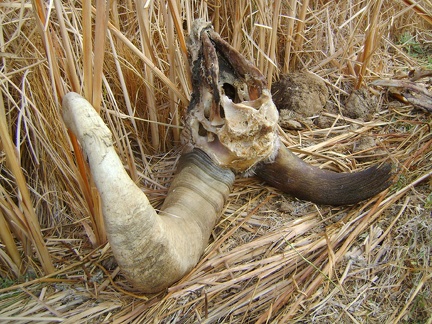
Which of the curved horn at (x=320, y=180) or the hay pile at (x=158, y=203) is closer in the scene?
the hay pile at (x=158, y=203)

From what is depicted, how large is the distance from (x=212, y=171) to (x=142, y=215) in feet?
1.63

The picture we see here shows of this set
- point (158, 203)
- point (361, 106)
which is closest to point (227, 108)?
point (158, 203)

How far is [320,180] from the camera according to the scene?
160 centimetres

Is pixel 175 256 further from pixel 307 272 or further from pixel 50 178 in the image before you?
pixel 50 178

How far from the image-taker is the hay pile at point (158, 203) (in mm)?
1226

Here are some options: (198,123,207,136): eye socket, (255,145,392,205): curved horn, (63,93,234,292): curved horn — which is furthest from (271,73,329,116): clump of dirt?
(63,93,234,292): curved horn

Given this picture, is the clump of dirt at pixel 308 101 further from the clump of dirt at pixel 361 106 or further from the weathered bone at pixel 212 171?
the weathered bone at pixel 212 171

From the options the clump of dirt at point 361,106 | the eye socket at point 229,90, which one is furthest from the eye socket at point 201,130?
the clump of dirt at point 361,106

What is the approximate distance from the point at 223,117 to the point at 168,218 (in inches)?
16.7

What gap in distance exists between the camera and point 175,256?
120 centimetres

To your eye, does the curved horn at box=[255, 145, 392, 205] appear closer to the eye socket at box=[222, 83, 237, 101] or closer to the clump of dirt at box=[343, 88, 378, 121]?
the eye socket at box=[222, 83, 237, 101]

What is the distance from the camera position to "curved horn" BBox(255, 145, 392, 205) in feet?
4.95

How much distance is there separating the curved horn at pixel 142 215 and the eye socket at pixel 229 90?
35 cm

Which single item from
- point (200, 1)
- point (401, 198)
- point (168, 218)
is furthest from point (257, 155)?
point (200, 1)
